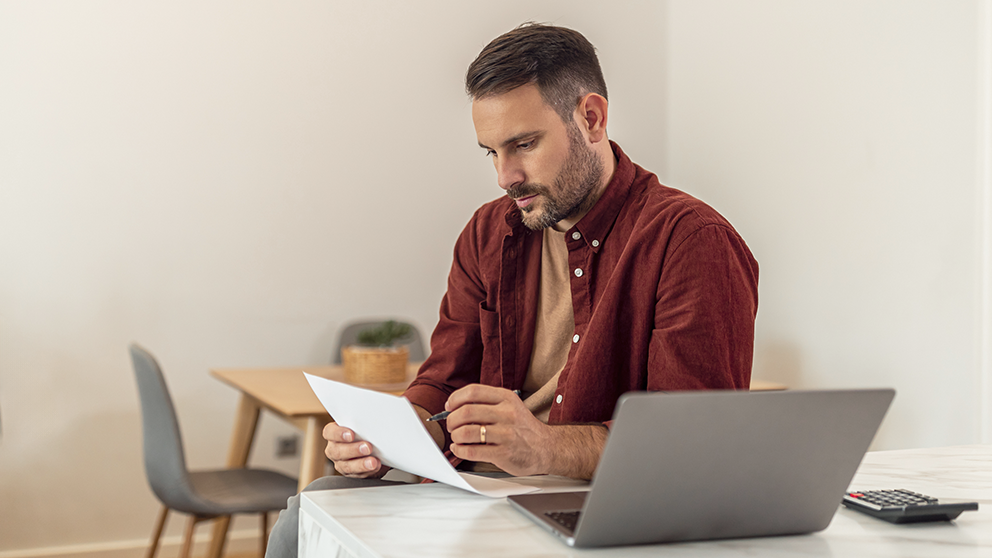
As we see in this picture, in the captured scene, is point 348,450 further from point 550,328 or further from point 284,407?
point 284,407

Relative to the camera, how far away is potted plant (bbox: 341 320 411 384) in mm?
2449

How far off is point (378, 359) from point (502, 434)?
154cm

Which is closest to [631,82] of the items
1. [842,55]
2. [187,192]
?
[842,55]

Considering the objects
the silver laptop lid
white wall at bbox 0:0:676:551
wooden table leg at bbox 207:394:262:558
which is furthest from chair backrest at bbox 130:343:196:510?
the silver laptop lid

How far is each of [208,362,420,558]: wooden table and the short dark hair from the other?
3.33 ft

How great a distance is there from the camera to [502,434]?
3.12 feet

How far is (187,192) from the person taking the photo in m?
3.02

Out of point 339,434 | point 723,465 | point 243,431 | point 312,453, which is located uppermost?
point 723,465

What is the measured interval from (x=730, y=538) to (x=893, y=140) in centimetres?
224

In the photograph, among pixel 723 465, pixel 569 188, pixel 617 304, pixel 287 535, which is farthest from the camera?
pixel 569 188

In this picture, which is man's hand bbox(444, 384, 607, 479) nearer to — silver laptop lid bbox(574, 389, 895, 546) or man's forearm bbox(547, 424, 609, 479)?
man's forearm bbox(547, 424, 609, 479)

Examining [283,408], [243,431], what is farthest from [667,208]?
[243,431]

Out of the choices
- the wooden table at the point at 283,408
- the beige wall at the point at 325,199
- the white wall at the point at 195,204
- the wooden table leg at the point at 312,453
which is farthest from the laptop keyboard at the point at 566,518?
the white wall at the point at 195,204

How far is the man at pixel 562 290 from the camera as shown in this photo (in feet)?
3.49
